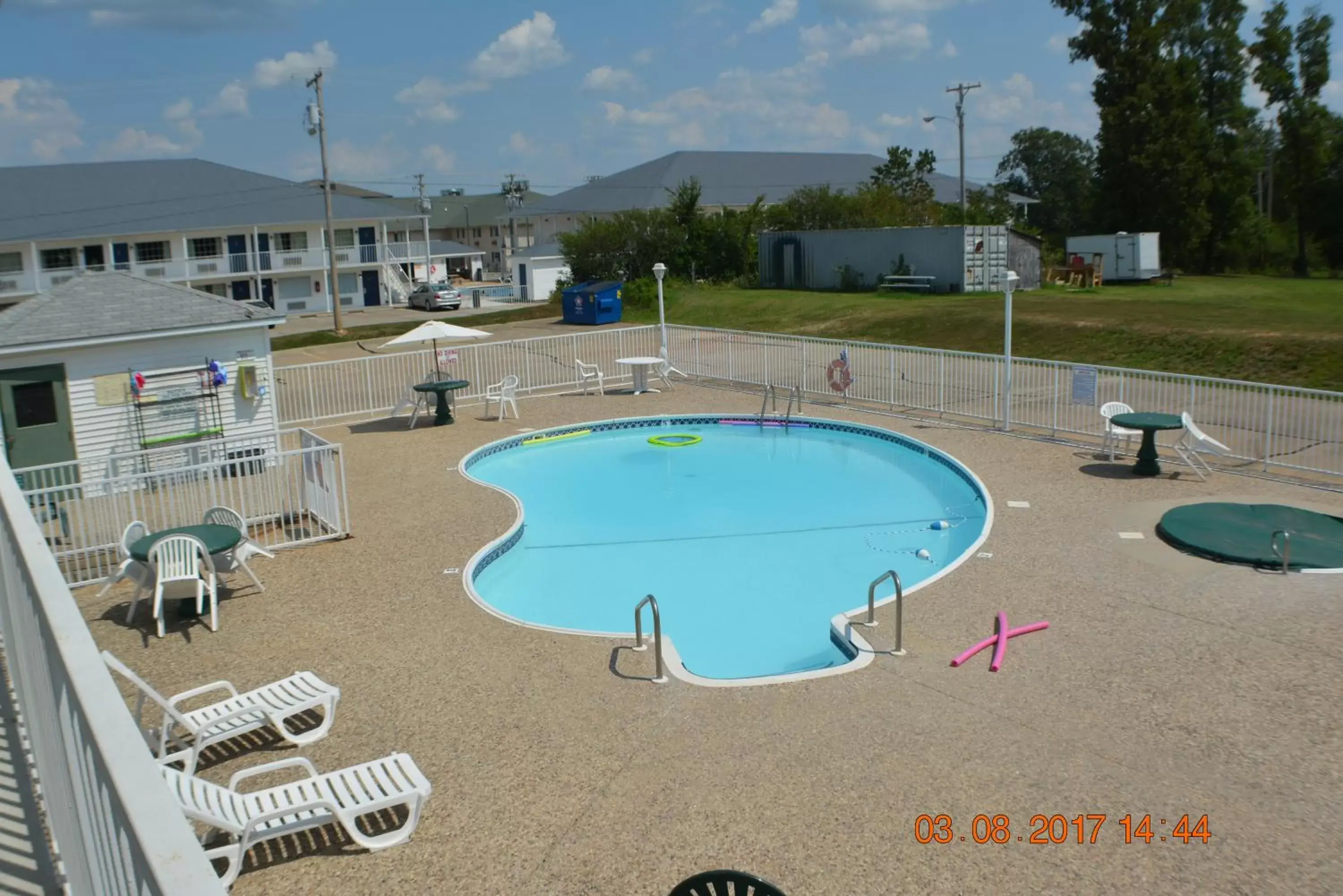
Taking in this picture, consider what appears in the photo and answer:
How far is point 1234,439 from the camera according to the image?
15.8 m

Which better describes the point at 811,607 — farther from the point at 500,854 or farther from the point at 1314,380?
the point at 1314,380

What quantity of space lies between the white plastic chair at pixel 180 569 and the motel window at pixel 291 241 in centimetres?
4764

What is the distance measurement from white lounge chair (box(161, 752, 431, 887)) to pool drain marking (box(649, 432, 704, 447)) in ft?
45.7

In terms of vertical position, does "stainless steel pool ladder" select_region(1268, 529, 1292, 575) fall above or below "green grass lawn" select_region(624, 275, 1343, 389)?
below

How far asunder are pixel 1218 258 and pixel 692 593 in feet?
140

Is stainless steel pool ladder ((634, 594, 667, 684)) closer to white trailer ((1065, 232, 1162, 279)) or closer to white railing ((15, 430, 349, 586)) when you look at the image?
white railing ((15, 430, 349, 586))

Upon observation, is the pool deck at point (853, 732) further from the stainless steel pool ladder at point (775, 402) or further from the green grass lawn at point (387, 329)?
the green grass lawn at point (387, 329)

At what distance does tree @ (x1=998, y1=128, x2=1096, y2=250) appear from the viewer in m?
64.6

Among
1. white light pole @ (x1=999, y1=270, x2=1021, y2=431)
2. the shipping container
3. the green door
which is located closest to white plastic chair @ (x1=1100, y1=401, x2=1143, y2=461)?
white light pole @ (x1=999, y1=270, x2=1021, y2=431)

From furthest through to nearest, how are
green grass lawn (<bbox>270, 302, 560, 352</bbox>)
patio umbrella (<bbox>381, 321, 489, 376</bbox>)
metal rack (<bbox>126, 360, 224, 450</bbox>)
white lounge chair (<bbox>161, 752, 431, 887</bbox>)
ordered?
green grass lawn (<bbox>270, 302, 560, 352</bbox>) → patio umbrella (<bbox>381, 321, 489, 376</bbox>) → metal rack (<bbox>126, 360, 224, 450</bbox>) → white lounge chair (<bbox>161, 752, 431, 887</bbox>)

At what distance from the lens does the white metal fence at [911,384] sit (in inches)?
612

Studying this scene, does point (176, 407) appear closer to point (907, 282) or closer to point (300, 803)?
point (300, 803)

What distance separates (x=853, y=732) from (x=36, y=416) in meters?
14.3


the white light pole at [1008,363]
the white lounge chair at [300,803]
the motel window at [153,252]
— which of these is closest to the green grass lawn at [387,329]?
the motel window at [153,252]
